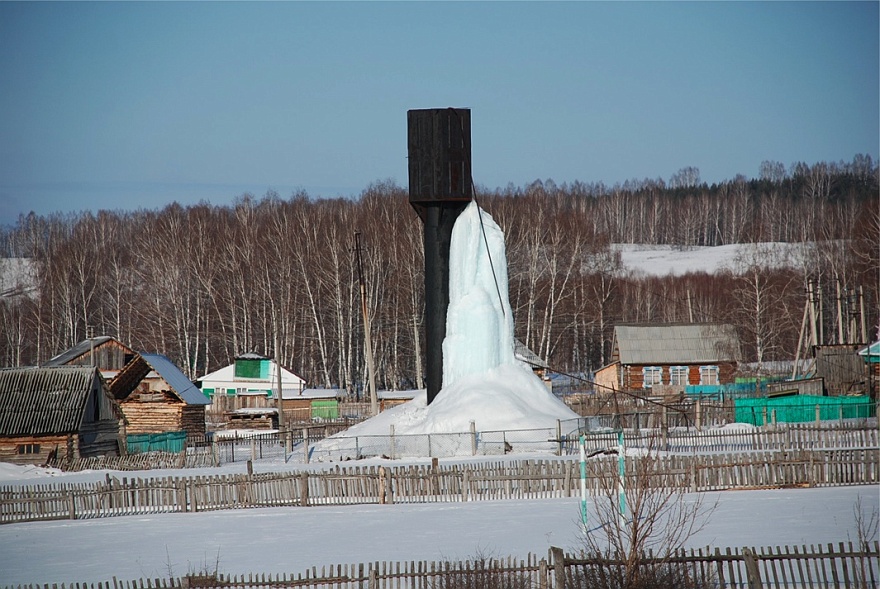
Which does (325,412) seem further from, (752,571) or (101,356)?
(752,571)

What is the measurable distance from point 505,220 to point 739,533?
5394 centimetres

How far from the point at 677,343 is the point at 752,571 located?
4897cm

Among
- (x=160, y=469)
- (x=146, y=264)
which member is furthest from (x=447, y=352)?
(x=146, y=264)

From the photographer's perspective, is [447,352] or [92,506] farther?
[447,352]

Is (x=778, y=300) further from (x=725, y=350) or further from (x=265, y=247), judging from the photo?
(x=265, y=247)

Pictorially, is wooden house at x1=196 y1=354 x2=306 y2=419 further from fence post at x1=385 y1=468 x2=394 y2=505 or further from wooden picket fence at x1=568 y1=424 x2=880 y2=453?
fence post at x1=385 y1=468 x2=394 y2=505

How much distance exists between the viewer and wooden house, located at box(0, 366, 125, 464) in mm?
33250

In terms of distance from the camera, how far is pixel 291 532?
18.9 meters

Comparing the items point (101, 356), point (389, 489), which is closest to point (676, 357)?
point (101, 356)

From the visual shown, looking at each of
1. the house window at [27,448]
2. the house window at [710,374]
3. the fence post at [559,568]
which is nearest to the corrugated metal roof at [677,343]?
the house window at [710,374]

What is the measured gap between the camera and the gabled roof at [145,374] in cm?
4406

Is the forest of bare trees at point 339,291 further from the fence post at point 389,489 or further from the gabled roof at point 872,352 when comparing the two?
the fence post at point 389,489

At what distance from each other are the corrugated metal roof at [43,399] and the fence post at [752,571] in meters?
27.0

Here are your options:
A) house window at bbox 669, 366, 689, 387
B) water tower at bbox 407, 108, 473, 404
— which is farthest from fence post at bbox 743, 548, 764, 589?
house window at bbox 669, 366, 689, 387
